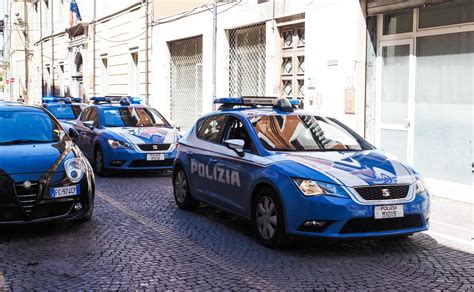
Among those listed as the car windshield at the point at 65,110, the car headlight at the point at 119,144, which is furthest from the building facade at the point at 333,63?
the car headlight at the point at 119,144

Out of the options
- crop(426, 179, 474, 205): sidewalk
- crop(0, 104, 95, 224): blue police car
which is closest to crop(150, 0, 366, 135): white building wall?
crop(426, 179, 474, 205): sidewalk

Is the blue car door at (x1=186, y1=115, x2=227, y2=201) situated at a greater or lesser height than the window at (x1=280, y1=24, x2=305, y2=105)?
lesser

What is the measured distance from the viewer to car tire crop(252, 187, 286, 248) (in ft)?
19.8

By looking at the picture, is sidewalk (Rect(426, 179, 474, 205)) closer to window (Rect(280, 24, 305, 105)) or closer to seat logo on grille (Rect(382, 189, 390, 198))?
seat logo on grille (Rect(382, 189, 390, 198))

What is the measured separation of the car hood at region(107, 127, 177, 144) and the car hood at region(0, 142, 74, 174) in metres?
4.33

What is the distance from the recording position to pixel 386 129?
11.8 meters

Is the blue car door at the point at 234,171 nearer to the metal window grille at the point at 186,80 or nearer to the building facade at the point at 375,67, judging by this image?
the building facade at the point at 375,67

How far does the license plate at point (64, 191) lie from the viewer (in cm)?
651

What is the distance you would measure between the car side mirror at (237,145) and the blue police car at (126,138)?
4.97 m

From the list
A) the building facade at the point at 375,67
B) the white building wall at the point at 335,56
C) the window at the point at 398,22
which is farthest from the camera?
the white building wall at the point at 335,56

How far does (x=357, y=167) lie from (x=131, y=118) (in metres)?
7.64

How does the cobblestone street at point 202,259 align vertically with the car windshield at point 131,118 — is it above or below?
below

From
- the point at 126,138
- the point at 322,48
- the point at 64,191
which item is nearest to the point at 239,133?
the point at 64,191

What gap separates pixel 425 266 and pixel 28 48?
46550 millimetres
